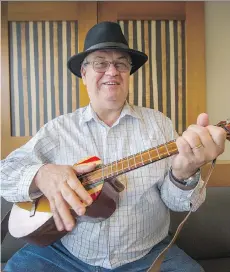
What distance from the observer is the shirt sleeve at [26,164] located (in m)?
0.76

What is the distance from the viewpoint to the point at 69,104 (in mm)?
1509

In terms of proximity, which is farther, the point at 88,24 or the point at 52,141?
the point at 88,24

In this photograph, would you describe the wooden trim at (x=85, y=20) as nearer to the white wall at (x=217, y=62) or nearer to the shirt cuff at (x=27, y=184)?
the white wall at (x=217, y=62)


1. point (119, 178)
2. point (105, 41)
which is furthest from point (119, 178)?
point (105, 41)

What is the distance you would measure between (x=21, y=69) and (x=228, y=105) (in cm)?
115

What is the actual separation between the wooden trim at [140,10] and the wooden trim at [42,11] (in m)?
0.16

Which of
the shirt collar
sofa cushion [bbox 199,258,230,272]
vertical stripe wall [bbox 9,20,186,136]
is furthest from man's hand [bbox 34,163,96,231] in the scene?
vertical stripe wall [bbox 9,20,186,136]

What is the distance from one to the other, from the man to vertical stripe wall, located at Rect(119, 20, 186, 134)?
20.5 inches

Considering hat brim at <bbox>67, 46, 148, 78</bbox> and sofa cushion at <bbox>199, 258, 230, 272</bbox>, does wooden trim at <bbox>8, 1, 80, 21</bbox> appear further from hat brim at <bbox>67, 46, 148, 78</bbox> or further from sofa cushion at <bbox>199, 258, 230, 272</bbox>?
sofa cushion at <bbox>199, 258, 230, 272</bbox>

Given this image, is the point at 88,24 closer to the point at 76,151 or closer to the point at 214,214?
the point at 76,151

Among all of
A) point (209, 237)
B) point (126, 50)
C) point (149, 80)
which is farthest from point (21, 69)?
point (209, 237)

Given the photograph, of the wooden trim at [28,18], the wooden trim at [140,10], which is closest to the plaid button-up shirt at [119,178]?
the wooden trim at [28,18]

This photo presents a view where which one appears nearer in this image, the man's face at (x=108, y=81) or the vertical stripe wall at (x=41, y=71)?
the man's face at (x=108, y=81)

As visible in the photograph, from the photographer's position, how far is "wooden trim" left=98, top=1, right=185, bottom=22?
56.6 inches
